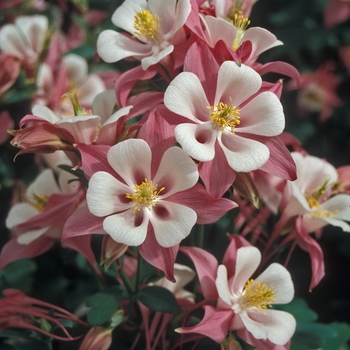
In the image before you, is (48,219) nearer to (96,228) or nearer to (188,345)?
(96,228)

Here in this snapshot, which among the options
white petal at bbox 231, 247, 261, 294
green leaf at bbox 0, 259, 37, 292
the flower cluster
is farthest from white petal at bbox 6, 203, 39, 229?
white petal at bbox 231, 247, 261, 294

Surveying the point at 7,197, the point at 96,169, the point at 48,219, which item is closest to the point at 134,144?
the point at 96,169

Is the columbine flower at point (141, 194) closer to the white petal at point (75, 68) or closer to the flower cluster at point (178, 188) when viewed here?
the flower cluster at point (178, 188)

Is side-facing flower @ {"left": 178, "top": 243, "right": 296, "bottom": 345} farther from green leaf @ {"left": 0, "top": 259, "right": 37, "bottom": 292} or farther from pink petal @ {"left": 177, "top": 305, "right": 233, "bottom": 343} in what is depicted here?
green leaf @ {"left": 0, "top": 259, "right": 37, "bottom": 292}

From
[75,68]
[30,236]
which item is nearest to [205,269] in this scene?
[30,236]

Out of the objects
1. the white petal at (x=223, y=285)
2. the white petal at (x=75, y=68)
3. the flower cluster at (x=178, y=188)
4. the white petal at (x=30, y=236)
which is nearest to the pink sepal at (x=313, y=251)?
the flower cluster at (x=178, y=188)

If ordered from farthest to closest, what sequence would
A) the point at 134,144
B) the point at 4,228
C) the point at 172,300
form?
the point at 4,228 < the point at 172,300 < the point at 134,144
